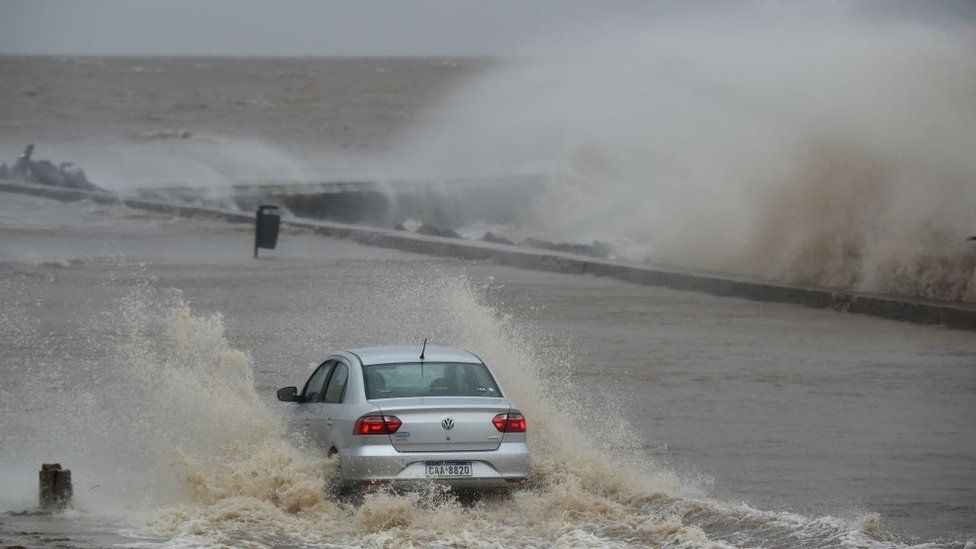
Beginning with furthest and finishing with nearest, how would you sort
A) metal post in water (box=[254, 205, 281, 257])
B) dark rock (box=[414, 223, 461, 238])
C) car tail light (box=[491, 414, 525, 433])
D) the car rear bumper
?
dark rock (box=[414, 223, 461, 238])
metal post in water (box=[254, 205, 281, 257])
car tail light (box=[491, 414, 525, 433])
the car rear bumper

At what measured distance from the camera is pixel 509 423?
10930mm

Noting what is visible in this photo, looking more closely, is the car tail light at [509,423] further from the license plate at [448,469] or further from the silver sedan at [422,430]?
the license plate at [448,469]

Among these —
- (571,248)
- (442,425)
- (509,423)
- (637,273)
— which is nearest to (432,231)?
(571,248)

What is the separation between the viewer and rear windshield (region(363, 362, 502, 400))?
11219 mm

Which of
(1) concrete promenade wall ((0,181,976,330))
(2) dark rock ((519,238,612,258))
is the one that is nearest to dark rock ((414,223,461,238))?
(2) dark rock ((519,238,612,258))

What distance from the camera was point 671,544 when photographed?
9.91 meters

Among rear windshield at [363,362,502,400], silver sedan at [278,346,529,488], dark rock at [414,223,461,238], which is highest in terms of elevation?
dark rock at [414,223,461,238]

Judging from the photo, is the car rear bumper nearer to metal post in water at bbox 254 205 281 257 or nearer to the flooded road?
the flooded road

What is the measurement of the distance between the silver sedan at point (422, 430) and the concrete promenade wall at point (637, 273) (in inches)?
466

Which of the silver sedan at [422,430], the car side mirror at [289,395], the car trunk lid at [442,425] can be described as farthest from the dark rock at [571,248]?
the car trunk lid at [442,425]

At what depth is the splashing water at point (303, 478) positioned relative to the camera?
10.2 metres

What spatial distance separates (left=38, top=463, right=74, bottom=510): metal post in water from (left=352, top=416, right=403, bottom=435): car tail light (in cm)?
196

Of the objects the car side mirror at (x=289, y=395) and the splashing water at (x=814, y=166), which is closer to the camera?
the car side mirror at (x=289, y=395)

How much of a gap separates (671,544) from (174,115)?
99.5 metres
